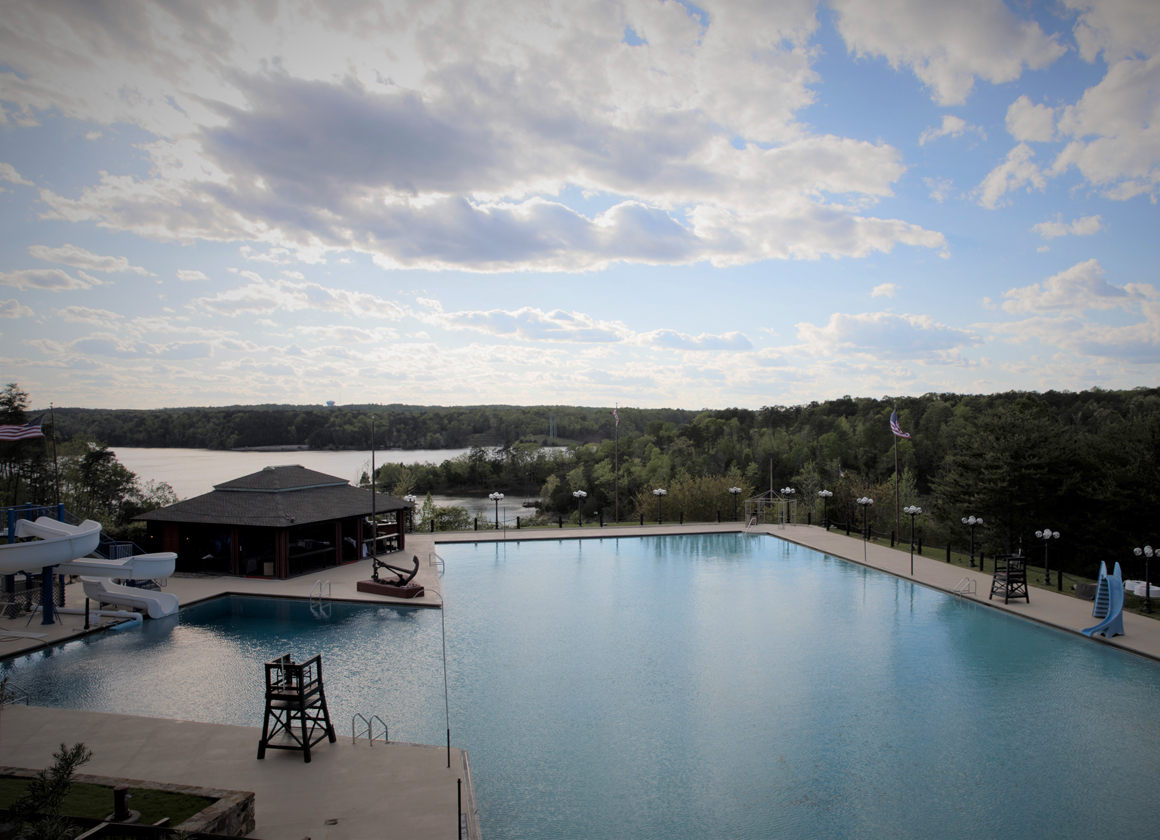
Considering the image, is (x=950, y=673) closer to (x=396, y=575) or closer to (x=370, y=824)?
(x=370, y=824)

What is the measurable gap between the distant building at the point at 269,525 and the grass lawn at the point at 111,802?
1203 cm

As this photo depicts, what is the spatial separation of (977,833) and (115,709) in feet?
39.7

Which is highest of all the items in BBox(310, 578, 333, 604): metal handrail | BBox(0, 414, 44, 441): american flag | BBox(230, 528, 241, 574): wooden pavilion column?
BBox(0, 414, 44, 441): american flag

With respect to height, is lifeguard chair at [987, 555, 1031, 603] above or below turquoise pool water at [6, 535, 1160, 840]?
above

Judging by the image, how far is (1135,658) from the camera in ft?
42.5

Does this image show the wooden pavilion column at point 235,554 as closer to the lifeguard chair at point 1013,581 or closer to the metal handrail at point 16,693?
the metal handrail at point 16,693

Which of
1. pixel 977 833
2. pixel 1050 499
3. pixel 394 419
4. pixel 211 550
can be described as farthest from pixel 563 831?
pixel 394 419

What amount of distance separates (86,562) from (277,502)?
5101 mm

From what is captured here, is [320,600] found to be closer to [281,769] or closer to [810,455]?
[281,769]

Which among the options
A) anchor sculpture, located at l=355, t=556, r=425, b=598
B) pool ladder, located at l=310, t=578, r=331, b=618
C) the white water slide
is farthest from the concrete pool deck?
anchor sculpture, located at l=355, t=556, r=425, b=598

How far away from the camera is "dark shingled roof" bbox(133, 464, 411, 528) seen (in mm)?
18938

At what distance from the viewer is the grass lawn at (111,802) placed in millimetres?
6215

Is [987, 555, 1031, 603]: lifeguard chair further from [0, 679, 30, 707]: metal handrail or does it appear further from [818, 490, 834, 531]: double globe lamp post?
[0, 679, 30, 707]: metal handrail

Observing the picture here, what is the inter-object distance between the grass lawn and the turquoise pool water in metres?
3.10
